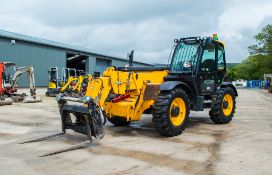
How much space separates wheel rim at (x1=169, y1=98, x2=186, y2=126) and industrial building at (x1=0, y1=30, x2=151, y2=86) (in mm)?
27334

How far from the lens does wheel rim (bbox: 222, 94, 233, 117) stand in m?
10.3

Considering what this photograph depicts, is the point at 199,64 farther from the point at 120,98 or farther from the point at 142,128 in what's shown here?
the point at 120,98

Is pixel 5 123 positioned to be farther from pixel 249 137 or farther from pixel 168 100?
pixel 249 137

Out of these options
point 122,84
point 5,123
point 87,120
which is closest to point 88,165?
point 87,120

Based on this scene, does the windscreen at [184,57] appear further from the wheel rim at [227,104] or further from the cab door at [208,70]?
the wheel rim at [227,104]

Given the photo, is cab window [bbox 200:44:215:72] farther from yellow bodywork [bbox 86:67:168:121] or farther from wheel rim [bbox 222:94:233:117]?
yellow bodywork [bbox 86:67:168:121]

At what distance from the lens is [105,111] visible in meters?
8.21

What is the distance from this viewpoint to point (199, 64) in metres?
9.07

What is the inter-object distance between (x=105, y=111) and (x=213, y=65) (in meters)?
3.46

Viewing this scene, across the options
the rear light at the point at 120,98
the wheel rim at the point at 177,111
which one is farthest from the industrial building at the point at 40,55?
the wheel rim at the point at 177,111

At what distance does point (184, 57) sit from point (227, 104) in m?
2.18

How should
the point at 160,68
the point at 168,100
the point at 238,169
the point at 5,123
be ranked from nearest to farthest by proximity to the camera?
the point at 238,169
the point at 168,100
the point at 160,68
the point at 5,123

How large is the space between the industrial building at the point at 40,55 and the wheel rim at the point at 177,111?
2733cm

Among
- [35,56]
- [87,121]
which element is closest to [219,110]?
[87,121]
